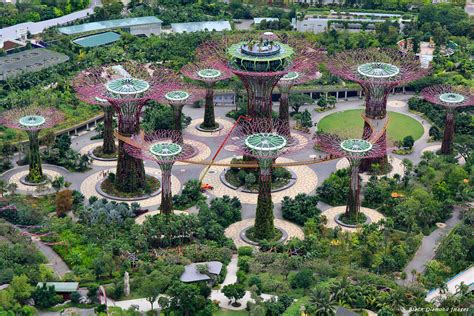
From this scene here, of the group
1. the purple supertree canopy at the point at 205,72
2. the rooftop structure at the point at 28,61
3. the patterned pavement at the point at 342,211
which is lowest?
the patterned pavement at the point at 342,211

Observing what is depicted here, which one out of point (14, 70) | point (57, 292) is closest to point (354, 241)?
point (57, 292)

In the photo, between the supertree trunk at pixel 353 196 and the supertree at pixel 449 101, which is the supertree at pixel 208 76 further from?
the supertree trunk at pixel 353 196

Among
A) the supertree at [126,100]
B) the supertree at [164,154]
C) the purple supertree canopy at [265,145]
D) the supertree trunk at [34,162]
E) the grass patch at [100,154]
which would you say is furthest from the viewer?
the grass patch at [100,154]

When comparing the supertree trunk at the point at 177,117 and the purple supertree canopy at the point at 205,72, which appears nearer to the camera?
the supertree trunk at the point at 177,117

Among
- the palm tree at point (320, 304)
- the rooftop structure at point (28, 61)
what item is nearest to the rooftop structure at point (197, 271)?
the palm tree at point (320, 304)

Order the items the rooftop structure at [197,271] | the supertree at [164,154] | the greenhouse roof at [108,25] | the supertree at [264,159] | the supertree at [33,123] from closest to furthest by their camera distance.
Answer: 1. the rooftop structure at [197,271]
2. the supertree at [264,159]
3. the supertree at [164,154]
4. the supertree at [33,123]
5. the greenhouse roof at [108,25]

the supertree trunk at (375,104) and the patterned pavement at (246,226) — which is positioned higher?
the supertree trunk at (375,104)
